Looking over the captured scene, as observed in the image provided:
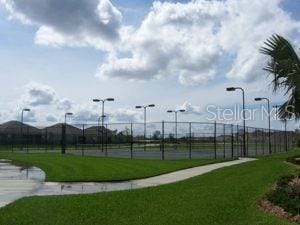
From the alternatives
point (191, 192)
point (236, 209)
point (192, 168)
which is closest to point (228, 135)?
point (192, 168)

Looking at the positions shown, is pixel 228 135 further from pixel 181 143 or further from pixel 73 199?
pixel 73 199

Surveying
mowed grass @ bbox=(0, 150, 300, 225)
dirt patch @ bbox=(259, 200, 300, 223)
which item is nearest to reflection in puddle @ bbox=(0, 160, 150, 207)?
mowed grass @ bbox=(0, 150, 300, 225)

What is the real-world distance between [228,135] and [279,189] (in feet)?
97.8

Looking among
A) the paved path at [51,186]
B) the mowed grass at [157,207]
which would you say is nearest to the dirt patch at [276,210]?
the mowed grass at [157,207]

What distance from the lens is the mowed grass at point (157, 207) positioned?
32.8 ft

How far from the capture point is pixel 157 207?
11.5m

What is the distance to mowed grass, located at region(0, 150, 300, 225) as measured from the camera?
10.0m

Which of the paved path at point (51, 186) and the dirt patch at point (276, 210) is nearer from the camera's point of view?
the dirt patch at point (276, 210)

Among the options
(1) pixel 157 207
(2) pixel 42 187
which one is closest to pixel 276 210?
(1) pixel 157 207

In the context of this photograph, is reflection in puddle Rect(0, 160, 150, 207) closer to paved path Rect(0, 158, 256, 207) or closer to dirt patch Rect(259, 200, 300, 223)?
paved path Rect(0, 158, 256, 207)

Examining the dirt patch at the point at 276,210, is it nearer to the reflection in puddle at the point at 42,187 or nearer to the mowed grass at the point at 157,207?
the mowed grass at the point at 157,207

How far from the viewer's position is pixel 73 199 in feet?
43.0

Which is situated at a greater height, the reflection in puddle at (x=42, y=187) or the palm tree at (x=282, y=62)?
the palm tree at (x=282, y=62)

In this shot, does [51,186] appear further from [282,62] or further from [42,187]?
[282,62]
